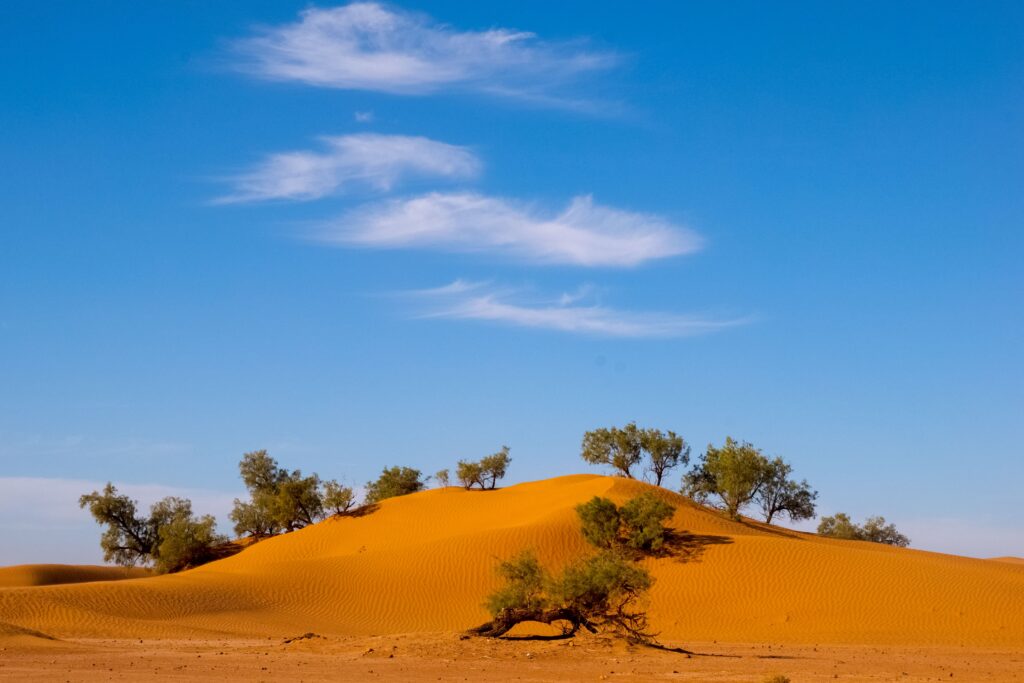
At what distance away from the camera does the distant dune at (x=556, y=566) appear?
111 feet

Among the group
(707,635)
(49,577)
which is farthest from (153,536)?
(707,635)

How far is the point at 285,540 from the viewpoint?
5531cm

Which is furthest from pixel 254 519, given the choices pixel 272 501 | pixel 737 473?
pixel 737 473

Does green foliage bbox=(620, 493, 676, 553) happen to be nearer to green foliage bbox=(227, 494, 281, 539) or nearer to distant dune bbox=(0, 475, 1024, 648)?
distant dune bbox=(0, 475, 1024, 648)

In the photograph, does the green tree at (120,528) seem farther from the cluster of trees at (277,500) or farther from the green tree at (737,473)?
the green tree at (737,473)

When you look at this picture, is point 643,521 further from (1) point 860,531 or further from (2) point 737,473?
(1) point 860,531

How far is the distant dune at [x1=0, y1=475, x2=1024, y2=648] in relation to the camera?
33.7 m

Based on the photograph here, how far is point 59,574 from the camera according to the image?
63.8 metres

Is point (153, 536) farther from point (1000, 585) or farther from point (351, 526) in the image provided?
point (1000, 585)

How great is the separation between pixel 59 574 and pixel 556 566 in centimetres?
3688

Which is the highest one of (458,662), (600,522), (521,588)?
(600,522)

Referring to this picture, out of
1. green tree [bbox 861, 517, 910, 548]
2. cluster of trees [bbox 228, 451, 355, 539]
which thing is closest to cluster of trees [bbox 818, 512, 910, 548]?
green tree [bbox 861, 517, 910, 548]

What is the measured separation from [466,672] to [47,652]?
33.1 ft

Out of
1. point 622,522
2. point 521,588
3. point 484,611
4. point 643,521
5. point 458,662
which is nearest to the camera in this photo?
point 458,662
